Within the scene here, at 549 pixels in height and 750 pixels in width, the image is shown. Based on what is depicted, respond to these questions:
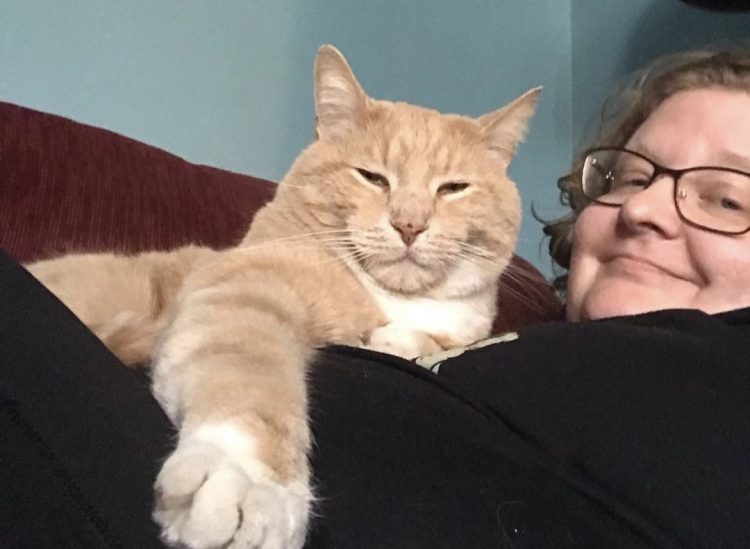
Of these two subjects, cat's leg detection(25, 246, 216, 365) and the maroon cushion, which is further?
the maroon cushion

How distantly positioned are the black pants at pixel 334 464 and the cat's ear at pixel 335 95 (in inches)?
28.4

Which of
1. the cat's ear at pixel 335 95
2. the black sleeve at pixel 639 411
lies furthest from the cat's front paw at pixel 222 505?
the cat's ear at pixel 335 95

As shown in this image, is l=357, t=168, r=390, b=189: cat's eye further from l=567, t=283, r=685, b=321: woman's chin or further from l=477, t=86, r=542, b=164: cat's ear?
l=567, t=283, r=685, b=321: woman's chin

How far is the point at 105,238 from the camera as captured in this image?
143cm

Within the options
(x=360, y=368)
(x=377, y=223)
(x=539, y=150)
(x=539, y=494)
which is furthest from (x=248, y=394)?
(x=539, y=150)

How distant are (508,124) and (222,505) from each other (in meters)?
1.03

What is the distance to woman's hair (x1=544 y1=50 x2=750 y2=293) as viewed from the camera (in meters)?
1.36

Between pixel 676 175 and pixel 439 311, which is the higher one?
pixel 676 175

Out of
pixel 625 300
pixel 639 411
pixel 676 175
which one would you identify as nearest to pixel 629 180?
pixel 676 175

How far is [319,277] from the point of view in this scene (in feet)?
3.66

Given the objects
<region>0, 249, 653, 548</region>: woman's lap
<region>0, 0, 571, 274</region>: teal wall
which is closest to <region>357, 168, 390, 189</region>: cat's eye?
<region>0, 249, 653, 548</region>: woman's lap

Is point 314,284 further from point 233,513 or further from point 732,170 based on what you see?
point 732,170

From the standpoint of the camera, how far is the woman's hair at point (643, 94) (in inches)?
53.7

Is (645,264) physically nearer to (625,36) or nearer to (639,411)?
(639,411)
